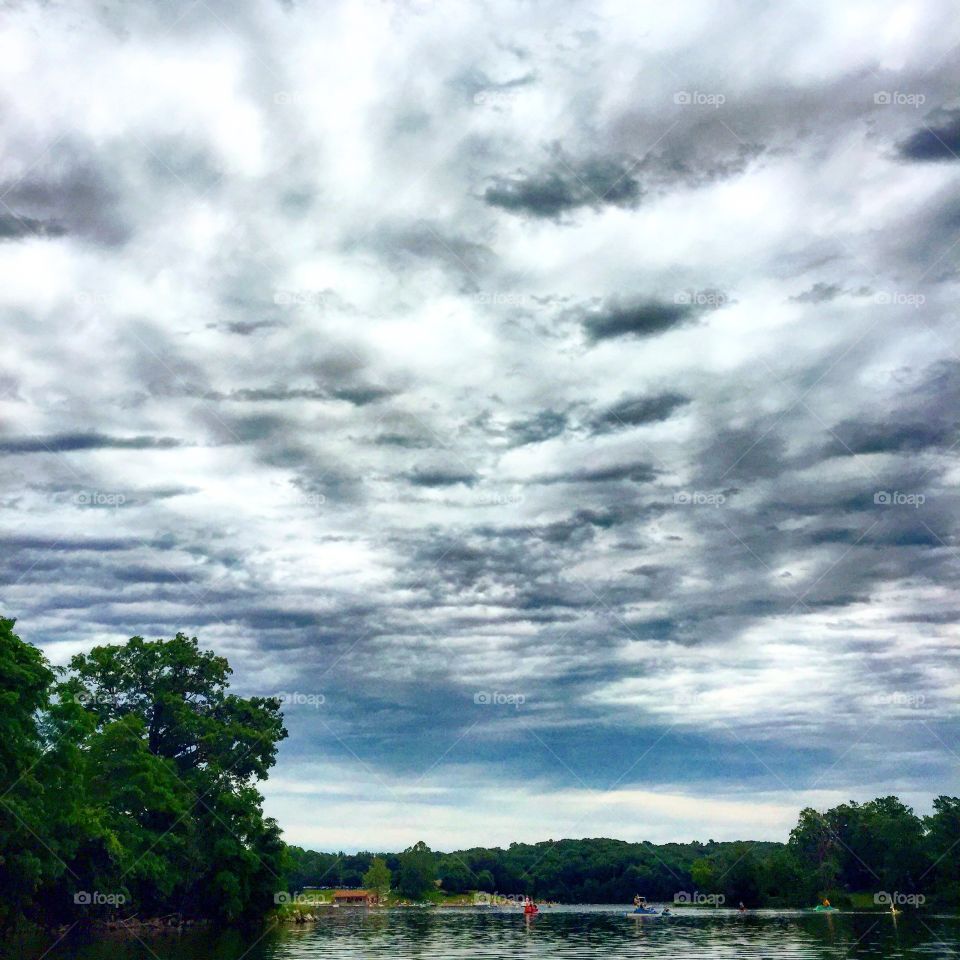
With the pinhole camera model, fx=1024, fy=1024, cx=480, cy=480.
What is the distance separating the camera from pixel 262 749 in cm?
8869

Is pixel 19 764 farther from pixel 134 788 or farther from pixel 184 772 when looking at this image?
pixel 184 772

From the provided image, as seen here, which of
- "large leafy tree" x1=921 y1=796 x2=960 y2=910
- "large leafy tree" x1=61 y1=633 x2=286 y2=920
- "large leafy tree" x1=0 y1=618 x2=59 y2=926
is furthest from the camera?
"large leafy tree" x1=921 y1=796 x2=960 y2=910

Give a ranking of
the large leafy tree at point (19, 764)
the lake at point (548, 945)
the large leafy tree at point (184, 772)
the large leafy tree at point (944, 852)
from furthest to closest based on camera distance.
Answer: the large leafy tree at point (944, 852)
the large leafy tree at point (184, 772)
the lake at point (548, 945)
the large leafy tree at point (19, 764)

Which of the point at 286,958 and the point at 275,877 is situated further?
the point at 275,877

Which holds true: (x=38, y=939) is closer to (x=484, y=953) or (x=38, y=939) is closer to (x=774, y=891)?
(x=484, y=953)

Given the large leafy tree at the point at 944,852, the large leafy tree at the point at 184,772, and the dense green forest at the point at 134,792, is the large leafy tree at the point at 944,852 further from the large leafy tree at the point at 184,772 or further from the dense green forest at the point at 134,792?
the large leafy tree at the point at 184,772

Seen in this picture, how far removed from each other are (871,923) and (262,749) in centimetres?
5770

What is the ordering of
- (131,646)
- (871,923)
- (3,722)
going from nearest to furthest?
(3,722), (131,646), (871,923)

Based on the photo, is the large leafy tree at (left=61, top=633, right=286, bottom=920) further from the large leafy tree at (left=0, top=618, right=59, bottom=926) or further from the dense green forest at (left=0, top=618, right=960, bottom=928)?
the large leafy tree at (left=0, top=618, right=59, bottom=926)

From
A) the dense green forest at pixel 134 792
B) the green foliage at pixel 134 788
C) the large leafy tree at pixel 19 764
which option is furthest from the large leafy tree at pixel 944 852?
the large leafy tree at pixel 19 764

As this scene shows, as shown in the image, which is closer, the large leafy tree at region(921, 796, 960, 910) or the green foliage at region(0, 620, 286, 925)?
the green foliage at region(0, 620, 286, 925)

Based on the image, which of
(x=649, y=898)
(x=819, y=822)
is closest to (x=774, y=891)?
(x=819, y=822)

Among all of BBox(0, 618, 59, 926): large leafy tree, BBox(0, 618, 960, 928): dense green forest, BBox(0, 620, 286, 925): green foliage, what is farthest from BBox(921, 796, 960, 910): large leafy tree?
BBox(0, 618, 59, 926): large leafy tree

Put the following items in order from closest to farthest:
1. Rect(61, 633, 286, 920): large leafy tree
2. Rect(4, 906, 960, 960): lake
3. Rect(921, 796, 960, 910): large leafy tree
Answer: Rect(4, 906, 960, 960): lake → Rect(61, 633, 286, 920): large leafy tree → Rect(921, 796, 960, 910): large leafy tree
